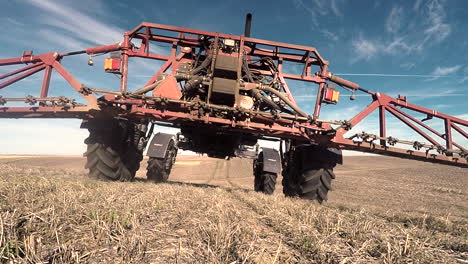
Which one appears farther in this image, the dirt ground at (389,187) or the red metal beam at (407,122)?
the dirt ground at (389,187)

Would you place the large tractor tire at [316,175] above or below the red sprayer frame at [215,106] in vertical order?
below

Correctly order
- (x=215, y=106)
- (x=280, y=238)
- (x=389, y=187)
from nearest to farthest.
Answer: (x=280, y=238)
(x=215, y=106)
(x=389, y=187)

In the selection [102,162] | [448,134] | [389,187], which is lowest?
[389,187]

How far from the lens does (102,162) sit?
5680 millimetres

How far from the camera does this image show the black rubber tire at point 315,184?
543 centimetres

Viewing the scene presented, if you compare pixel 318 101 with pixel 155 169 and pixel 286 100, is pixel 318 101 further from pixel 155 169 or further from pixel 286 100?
pixel 155 169

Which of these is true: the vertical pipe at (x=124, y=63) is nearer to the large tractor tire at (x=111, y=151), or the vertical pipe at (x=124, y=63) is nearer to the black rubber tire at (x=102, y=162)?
the large tractor tire at (x=111, y=151)

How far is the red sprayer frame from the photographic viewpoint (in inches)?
183

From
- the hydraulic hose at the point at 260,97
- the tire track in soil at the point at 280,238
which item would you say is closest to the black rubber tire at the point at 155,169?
the hydraulic hose at the point at 260,97

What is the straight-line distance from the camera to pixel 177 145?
25.3 feet

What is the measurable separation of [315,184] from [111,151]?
14.9 ft

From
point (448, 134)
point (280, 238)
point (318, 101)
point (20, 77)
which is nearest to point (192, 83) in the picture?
point (318, 101)

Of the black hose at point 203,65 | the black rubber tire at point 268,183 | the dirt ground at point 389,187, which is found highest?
the black hose at point 203,65

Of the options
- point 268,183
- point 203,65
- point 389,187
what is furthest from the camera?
point 389,187
